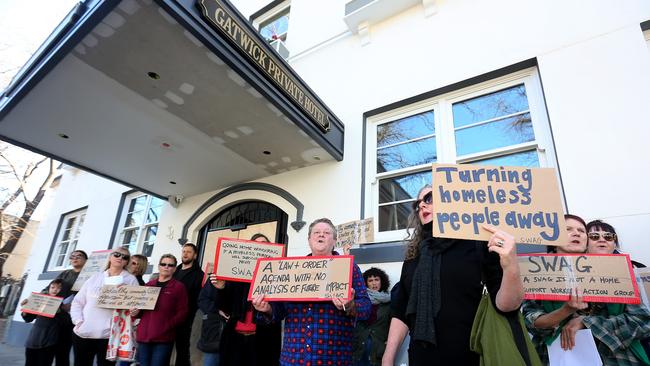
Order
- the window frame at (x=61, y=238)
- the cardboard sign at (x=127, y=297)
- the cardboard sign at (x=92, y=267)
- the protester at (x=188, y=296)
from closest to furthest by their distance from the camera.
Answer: the cardboard sign at (x=127, y=297)
the protester at (x=188, y=296)
the cardboard sign at (x=92, y=267)
the window frame at (x=61, y=238)

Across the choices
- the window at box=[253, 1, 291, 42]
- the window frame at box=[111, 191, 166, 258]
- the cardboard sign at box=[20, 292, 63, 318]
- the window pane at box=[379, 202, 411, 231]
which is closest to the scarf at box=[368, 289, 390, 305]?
the window pane at box=[379, 202, 411, 231]

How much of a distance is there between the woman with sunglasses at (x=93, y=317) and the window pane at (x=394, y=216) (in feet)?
10.6

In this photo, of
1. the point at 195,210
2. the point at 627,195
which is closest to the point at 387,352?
the point at 627,195

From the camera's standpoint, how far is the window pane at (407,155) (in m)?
4.64

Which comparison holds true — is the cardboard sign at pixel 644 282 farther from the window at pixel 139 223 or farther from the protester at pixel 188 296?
the window at pixel 139 223

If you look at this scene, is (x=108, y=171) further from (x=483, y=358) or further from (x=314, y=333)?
(x=483, y=358)

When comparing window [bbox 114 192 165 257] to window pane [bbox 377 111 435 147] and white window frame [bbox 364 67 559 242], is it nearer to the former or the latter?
white window frame [bbox 364 67 559 242]

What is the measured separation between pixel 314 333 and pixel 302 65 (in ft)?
18.3

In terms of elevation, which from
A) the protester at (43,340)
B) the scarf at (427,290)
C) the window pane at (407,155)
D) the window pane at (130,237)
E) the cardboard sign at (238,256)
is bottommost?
the protester at (43,340)

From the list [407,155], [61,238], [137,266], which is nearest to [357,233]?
[407,155]

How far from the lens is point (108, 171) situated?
6137 mm

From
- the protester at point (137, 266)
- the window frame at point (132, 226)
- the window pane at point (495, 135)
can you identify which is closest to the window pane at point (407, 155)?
the window pane at point (495, 135)

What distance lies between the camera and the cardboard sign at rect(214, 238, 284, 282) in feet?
9.77

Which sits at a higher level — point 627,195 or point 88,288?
point 627,195
